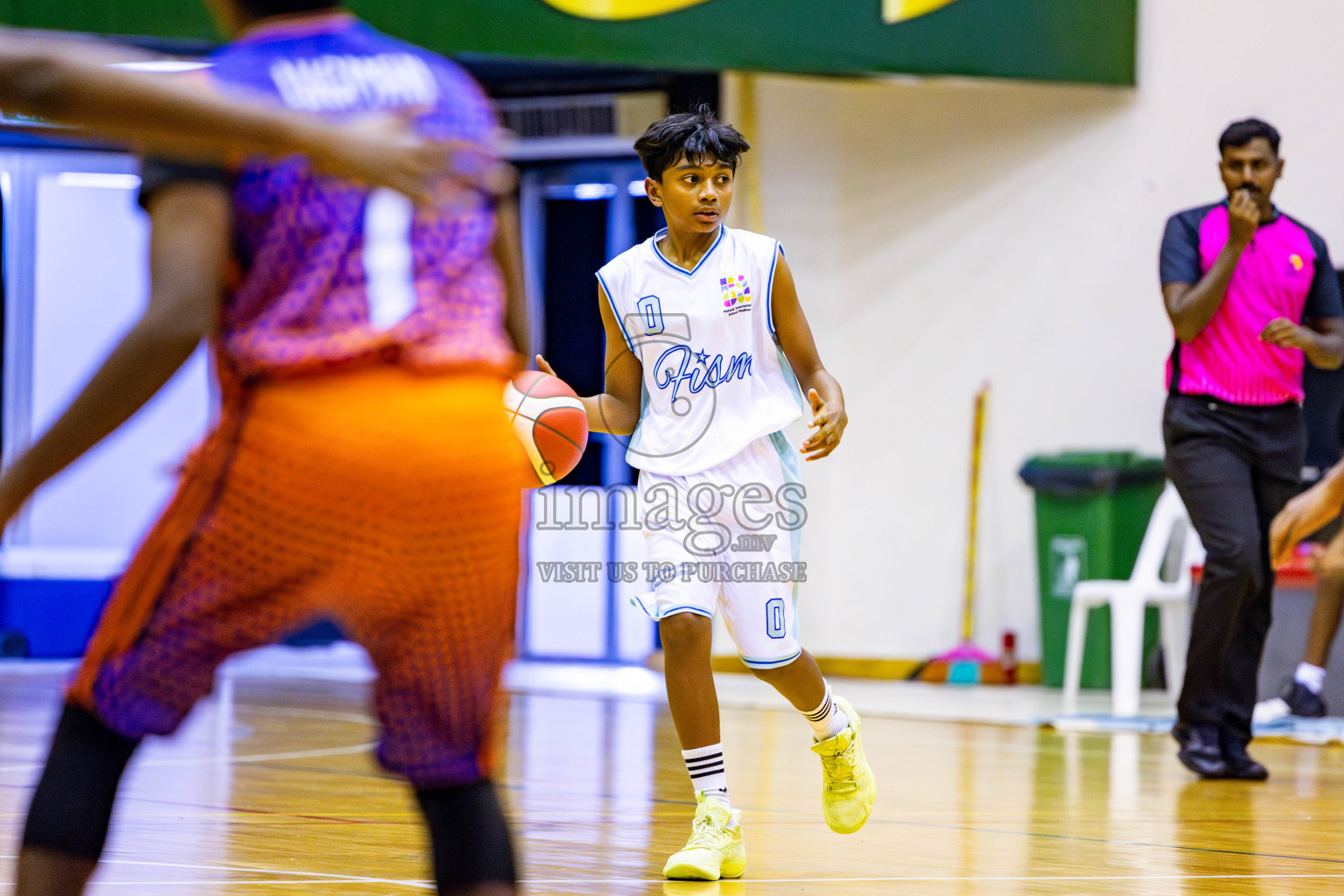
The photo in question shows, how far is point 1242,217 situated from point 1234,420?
2.13 feet

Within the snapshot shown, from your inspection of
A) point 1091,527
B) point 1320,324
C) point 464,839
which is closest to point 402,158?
point 464,839

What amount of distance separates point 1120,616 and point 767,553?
4359 millimetres

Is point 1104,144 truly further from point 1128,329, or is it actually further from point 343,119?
point 343,119

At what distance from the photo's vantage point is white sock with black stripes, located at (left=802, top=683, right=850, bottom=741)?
11.5 ft

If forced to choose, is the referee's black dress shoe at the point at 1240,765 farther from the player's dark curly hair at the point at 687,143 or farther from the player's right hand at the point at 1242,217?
the player's dark curly hair at the point at 687,143

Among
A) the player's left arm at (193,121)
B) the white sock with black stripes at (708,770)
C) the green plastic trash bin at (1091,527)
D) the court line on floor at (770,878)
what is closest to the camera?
the player's left arm at (193,121)

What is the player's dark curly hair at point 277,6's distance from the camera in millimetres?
1613

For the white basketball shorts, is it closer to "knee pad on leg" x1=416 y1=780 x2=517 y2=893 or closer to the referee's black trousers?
"knee pad on leg" x1=416 y1=780 x2=517 y2=893

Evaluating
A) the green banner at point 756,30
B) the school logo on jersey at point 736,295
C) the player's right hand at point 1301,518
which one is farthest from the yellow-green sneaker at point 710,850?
the green banner at point 756,30

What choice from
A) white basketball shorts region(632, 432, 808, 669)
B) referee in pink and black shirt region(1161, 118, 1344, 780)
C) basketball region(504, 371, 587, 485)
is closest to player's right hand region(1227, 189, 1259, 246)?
referee in pink and black shirt region(1161, 118, 1344, 780)

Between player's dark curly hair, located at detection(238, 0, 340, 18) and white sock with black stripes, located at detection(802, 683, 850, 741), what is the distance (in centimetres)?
224

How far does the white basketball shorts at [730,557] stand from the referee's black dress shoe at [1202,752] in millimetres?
2116

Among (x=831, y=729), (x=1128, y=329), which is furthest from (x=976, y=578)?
(x=831, y=729)

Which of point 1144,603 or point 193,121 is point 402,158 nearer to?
point 193,121
